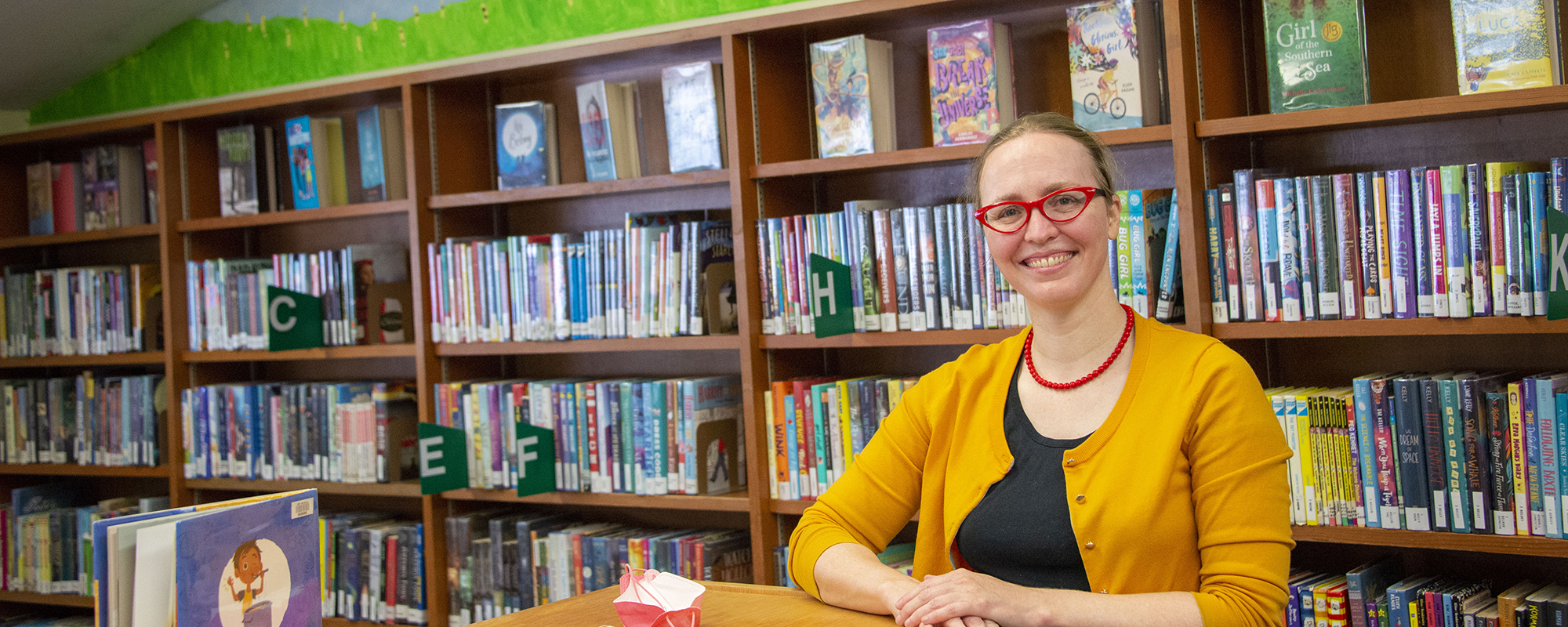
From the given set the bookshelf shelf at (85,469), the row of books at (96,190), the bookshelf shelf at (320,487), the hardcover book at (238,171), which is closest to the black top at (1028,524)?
the bookshelf shelf at (320,487)

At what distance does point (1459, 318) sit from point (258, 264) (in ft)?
9.69

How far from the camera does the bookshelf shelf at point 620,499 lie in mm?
2609

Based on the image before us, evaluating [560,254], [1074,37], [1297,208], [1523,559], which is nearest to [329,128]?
[560,254]

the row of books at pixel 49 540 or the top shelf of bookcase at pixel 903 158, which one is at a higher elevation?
the top shelf of bookcase at pixel 903 158

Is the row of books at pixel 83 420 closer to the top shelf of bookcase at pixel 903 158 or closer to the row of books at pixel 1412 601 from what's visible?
the top shelf of bookcase at pixel 903 158

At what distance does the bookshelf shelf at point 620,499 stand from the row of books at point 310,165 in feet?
2.85

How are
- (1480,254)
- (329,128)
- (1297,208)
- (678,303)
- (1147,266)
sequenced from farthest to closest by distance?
(329,128) → (678,303) → (1147,266) → (1297,208) → (1480,254)

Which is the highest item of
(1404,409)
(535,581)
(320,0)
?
(320,0)

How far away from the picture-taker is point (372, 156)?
3154 mm

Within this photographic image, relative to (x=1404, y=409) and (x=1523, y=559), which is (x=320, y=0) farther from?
(x=1523, y=559)

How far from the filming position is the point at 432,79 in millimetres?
2920

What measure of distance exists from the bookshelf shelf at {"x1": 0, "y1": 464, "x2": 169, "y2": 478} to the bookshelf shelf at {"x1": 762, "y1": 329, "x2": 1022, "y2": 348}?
2.00 m

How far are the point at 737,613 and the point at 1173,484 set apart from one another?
0.54 m

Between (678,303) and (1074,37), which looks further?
(678,303)
